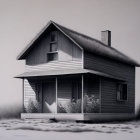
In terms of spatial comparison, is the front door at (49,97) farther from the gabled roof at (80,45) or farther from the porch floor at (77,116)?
the gabled roof at (80,45)

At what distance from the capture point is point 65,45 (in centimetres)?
2045

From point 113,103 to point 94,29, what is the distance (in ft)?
22.2

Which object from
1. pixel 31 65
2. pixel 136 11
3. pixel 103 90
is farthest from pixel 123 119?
pixel 136 11

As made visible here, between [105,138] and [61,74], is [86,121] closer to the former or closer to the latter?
[61,74]

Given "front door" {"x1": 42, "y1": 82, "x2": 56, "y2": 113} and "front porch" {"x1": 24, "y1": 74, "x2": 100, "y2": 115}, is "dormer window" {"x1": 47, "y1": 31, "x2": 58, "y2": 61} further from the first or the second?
"front door" {"x1": 42, "y1": 82, "x2": 56, "y2": 113}

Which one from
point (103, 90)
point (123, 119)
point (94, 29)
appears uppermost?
point (94, 29)

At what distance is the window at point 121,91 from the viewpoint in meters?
23.5

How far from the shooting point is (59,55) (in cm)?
2070

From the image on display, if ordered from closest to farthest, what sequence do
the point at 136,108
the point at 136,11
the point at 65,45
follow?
the point at 136,11 < the point at 65,45 < the point at 136,108

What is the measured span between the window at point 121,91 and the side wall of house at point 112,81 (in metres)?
0.29

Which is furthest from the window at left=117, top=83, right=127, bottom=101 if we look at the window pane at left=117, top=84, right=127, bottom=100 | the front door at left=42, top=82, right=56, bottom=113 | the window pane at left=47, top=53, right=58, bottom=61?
the window pane at left=47, top=53, right=58, bottom=61

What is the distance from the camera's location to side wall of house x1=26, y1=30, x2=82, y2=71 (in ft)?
65.3

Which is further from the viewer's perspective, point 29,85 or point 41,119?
point 29,85

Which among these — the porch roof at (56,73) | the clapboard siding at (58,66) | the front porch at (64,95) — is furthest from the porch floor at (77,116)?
the clapboard siding at (58,66)
